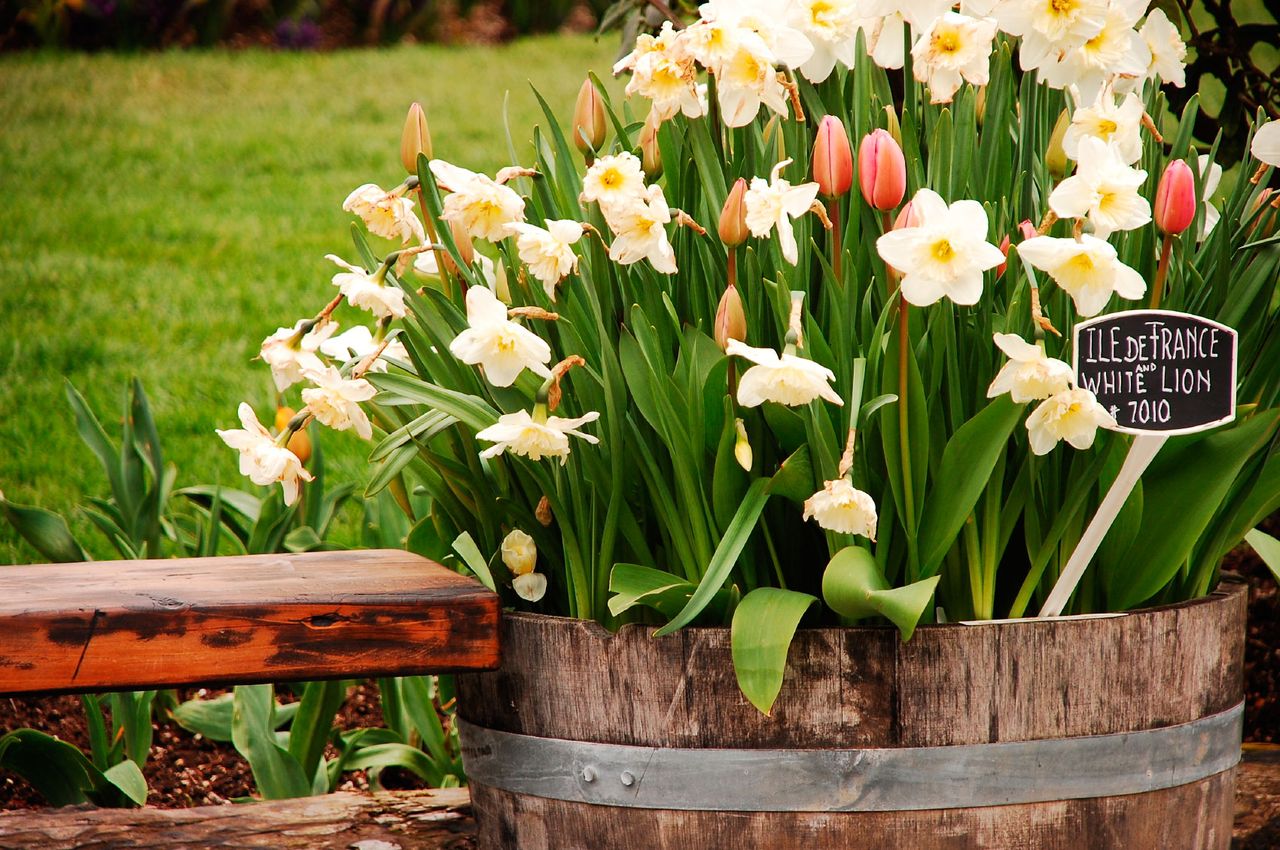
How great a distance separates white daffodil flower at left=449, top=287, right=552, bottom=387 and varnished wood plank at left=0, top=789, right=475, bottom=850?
0.64m

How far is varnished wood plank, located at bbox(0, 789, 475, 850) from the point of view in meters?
1.45

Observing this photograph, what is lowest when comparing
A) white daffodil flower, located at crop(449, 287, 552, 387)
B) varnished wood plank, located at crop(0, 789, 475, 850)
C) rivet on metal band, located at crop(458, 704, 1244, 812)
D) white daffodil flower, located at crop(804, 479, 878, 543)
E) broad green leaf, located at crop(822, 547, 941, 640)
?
varnished wood plank, located at crop(0, 789, 475, 850)

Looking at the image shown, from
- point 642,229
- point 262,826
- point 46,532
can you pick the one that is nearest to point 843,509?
point 642,229

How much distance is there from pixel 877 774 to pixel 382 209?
66 cm

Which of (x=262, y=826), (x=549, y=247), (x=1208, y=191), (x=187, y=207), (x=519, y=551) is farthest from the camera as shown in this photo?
(x=187, y=207)

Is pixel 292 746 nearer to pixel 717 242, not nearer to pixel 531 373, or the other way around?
pixel 531 373

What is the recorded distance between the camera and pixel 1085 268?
101cm

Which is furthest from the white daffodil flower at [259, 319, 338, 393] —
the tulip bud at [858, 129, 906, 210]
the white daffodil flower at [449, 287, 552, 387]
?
the tulip bud at [858, 129, 906, 210]

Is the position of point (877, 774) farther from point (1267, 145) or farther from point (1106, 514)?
point (1267, 145)

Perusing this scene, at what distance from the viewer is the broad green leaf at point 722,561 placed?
1056 mm

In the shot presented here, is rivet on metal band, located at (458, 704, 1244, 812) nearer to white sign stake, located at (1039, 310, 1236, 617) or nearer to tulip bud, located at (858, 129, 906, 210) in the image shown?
white sign stake, located at (1039, 310, 1236, 617)

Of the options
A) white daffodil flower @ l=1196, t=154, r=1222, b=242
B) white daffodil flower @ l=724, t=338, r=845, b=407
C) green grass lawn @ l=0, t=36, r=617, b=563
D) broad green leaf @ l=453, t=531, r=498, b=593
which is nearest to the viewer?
white daffodil flower @ l=724, t=338, r=845, b=407

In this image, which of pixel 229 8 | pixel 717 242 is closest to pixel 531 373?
pixel 717 242

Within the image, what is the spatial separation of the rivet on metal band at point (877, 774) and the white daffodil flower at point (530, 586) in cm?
15
